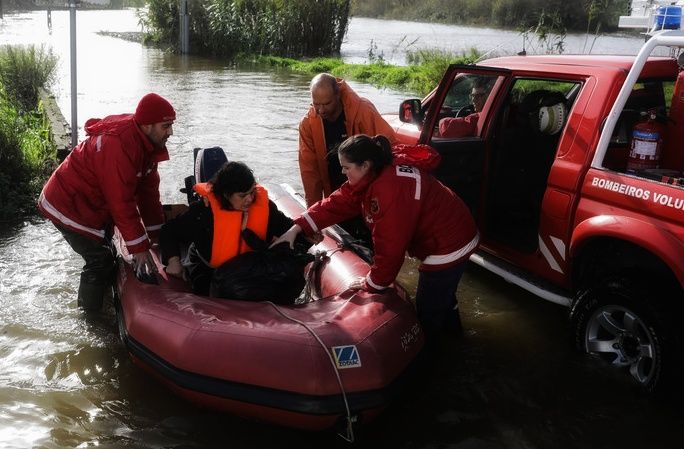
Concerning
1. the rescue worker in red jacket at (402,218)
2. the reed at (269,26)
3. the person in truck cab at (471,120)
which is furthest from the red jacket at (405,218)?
the reed at (269,26)

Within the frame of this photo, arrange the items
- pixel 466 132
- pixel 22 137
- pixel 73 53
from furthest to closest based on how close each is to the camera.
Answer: pixel 22 137
pixel 73 53
pixel 466 132

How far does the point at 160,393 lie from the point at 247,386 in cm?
97

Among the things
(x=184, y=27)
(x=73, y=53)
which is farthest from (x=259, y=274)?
(x=184, y=27)

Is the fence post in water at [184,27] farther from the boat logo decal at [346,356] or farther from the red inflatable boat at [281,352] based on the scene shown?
the boat logo decal at [346,356]

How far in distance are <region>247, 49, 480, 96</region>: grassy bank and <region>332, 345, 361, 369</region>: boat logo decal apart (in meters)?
12.3

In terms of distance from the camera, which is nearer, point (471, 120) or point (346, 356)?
point (346, 356)

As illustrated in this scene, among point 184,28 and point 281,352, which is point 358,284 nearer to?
point 281,352

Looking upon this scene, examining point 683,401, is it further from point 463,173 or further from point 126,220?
point 126,220

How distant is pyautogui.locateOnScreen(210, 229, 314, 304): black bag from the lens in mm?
4234

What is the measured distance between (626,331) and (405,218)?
1.49m

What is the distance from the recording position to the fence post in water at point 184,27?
2511 cm

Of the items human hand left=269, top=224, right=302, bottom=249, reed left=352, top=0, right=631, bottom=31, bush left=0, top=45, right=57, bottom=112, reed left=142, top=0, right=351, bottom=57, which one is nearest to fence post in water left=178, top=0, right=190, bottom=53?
reed left=142, top=0, right=351, bottom=57

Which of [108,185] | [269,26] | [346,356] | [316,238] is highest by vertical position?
[269,26]

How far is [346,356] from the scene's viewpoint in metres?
3.48
